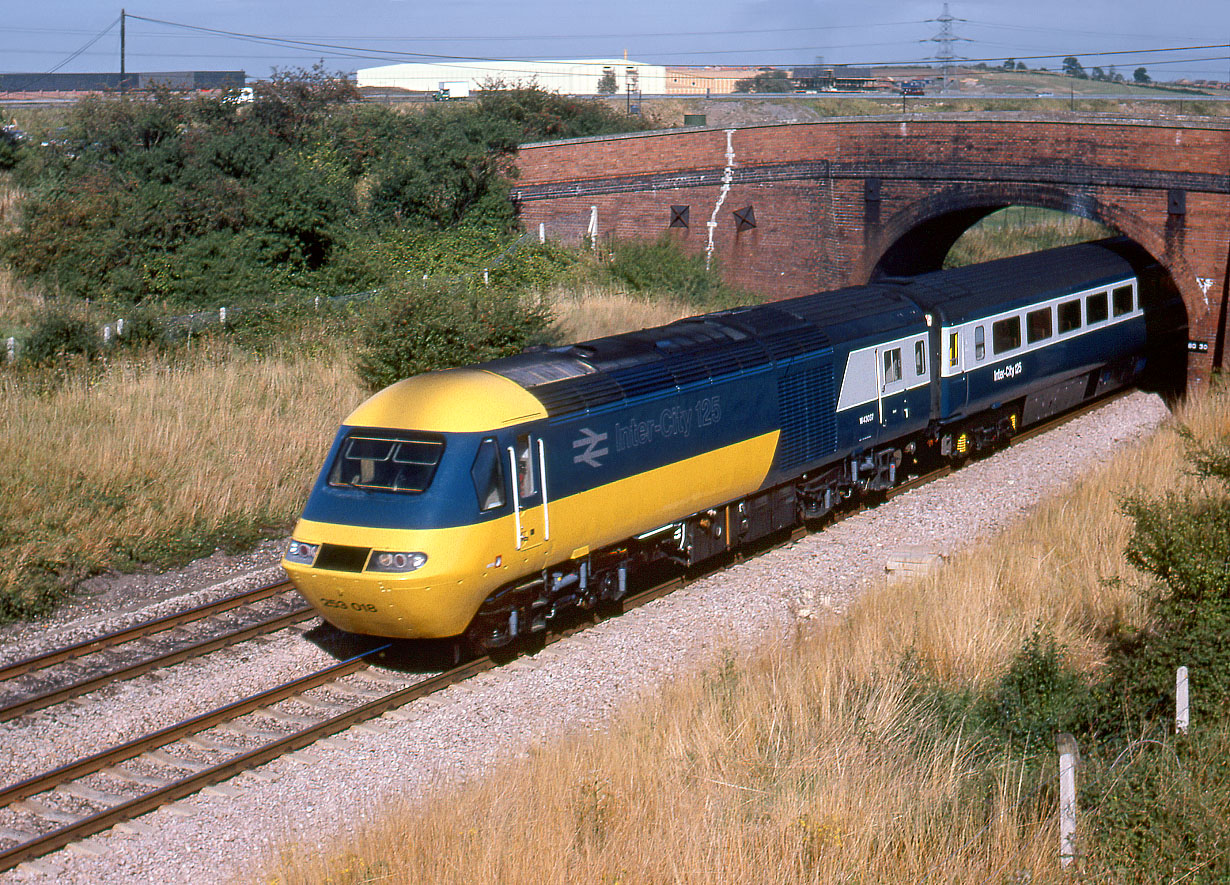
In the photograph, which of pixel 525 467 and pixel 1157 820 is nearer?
pixel 1157 820

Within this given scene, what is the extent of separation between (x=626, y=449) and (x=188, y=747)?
4748mm

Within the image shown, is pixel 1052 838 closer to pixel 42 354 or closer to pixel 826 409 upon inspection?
pixel 826 409

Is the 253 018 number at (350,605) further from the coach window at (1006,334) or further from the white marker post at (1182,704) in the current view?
the coach window at (1006,334)

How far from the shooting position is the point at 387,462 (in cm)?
1073

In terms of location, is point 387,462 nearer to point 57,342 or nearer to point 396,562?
point 396,562

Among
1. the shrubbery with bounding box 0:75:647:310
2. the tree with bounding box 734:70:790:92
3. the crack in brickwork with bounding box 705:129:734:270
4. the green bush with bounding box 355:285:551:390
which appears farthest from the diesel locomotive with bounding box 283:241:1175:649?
the tree with bounding box 734:70:790:92

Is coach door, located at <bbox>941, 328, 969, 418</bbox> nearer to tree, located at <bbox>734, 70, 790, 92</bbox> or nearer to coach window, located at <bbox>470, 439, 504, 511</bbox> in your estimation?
coach window, located at <bbox>470, 439, 504, 511</bbox>

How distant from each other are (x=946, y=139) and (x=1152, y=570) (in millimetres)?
18736

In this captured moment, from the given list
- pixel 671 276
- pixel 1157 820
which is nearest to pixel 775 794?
pixel 1157 820

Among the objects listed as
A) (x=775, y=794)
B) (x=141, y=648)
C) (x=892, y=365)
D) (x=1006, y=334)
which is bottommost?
(x=141, y=648)

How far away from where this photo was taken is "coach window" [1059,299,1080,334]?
66.4 ft

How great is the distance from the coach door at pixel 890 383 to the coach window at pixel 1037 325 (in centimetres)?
393

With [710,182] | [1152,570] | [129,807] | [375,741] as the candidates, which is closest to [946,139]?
[710,182]

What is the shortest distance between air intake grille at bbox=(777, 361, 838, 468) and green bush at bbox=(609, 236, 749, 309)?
1488cm
